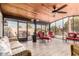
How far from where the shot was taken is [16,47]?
9.52 feet

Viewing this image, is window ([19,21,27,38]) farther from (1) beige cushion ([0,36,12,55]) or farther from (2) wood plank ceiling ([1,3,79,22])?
(1) beige cushion ([0,36,12,55])

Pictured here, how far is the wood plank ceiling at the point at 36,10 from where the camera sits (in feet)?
9.37

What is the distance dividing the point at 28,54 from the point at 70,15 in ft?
3.93

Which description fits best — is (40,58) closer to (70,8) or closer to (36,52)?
(36,52)

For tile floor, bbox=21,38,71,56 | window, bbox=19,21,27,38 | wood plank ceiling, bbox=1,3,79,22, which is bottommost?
tile floor, bbox=21,38,71,56

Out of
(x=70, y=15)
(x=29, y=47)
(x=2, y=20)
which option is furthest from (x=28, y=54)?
(x=70, y=15)

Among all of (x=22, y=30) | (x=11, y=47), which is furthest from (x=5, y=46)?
(x=22, y=30)

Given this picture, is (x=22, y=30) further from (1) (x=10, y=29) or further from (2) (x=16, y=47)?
(2) (x=16, y=47)

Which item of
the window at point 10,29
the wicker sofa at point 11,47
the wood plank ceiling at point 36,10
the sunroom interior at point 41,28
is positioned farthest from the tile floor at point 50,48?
the wood plank ceiling at point 36,10

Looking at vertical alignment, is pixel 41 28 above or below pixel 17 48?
above

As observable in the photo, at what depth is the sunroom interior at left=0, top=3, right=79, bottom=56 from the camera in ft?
9.41

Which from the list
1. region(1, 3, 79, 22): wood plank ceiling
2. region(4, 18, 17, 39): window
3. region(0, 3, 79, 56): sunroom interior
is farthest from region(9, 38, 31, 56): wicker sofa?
region(1, 3, 79, 22): wood plank ceiling

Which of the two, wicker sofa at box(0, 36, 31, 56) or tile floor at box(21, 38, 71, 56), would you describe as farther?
tile floor at box(21, 38, 71, 56)

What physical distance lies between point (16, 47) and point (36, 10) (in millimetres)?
872
